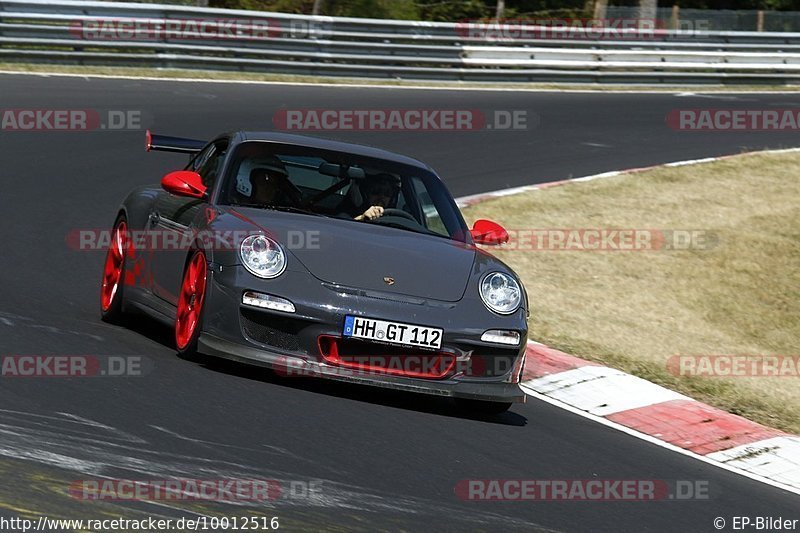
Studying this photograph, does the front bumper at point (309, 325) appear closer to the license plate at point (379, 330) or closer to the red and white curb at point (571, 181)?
the license plate at point (379, 330)

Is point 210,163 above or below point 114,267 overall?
above

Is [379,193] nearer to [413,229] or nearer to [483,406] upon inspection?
[413,229]

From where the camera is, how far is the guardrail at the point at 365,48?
19.5 metres

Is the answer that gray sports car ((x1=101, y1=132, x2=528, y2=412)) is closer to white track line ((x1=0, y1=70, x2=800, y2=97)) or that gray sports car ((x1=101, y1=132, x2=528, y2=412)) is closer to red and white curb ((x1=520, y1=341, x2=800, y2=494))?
red and white curb ((x1=520, y1=341, x2=800, y2=494))

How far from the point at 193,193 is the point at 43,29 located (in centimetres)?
1306

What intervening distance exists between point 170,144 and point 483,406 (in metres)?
2.92

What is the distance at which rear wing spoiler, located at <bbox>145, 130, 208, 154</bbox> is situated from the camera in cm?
844

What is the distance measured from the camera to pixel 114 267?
8180 mm

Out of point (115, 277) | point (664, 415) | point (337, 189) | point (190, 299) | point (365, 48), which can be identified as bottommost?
point (664, 415)

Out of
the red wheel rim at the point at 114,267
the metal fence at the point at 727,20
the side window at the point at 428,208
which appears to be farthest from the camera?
the metal fence at the point at 727,20

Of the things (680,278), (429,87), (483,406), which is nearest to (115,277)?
(483,406)

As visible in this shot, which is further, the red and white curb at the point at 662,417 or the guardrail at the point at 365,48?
the guardrail at the point at 365,48

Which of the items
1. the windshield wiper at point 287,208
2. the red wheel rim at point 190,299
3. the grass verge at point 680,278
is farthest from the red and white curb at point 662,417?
the red wheel rim at point 190,299

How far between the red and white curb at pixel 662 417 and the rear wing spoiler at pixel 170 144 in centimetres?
250
